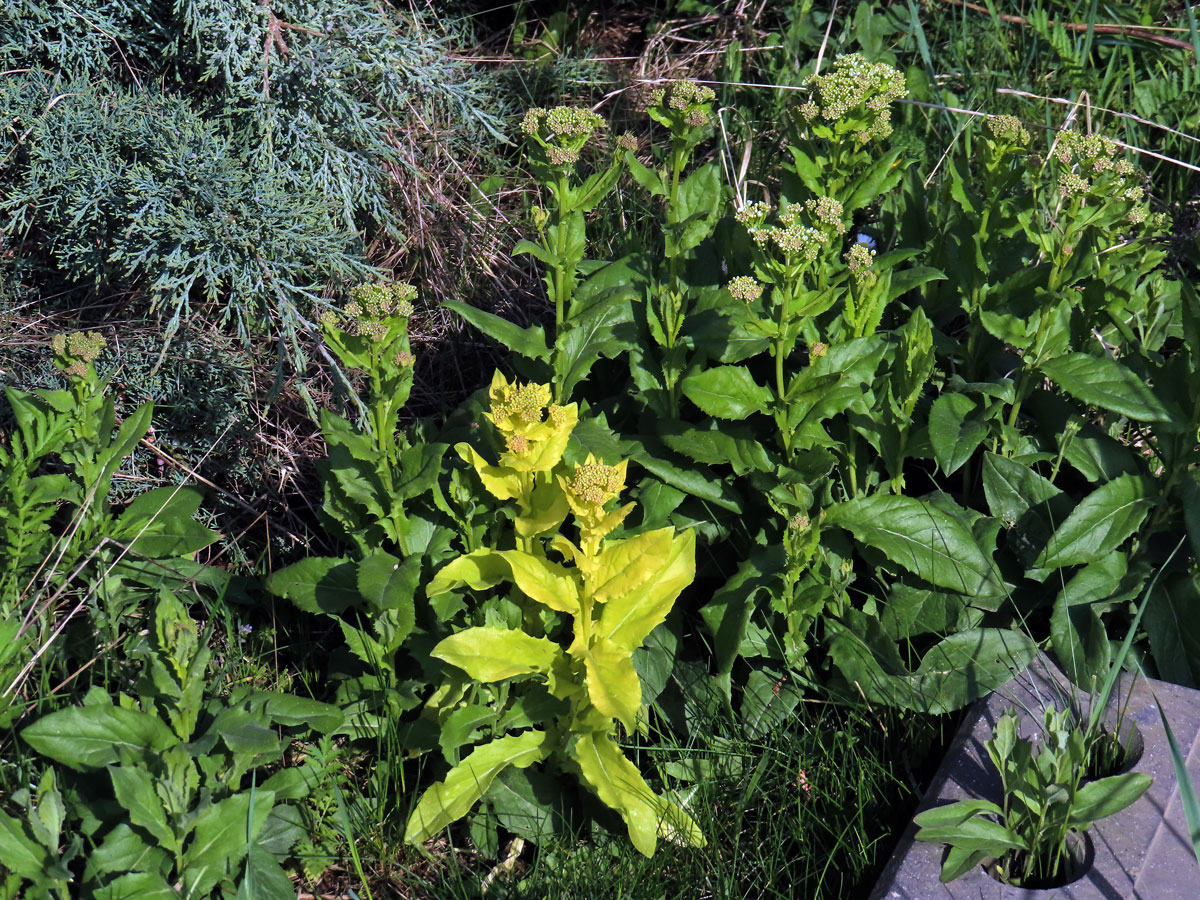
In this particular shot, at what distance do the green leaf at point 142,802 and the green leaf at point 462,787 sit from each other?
467 mm

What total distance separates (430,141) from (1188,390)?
7.81ft

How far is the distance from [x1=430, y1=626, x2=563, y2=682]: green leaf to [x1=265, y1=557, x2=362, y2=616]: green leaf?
1.17ft

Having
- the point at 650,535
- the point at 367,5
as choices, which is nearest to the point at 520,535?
the point at 650,535

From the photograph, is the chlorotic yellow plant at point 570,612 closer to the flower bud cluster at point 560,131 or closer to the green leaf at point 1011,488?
the flower bud cluster at point 560,131

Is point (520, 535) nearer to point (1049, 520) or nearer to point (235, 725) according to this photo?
point (235, 725)

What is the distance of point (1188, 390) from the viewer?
2.43 meters

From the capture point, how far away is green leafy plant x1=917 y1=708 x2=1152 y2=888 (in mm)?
1939

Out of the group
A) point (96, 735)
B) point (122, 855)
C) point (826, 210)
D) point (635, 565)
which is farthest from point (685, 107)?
point (122, 855)

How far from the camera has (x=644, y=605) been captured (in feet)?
7.20

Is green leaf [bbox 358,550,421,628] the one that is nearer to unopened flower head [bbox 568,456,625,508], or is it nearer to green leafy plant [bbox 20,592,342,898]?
green leafy plant [bbox 20,592,342,898]

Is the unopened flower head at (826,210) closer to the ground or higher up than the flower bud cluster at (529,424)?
higher up

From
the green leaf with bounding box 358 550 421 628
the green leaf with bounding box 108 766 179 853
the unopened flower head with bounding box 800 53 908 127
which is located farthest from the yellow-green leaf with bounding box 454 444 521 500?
the unopened flower head with bounding box 800 53 908 127

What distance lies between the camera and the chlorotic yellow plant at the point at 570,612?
2.09m

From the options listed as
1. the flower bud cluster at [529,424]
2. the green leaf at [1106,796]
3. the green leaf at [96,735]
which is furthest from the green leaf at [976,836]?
the green leaf at [96,735]
